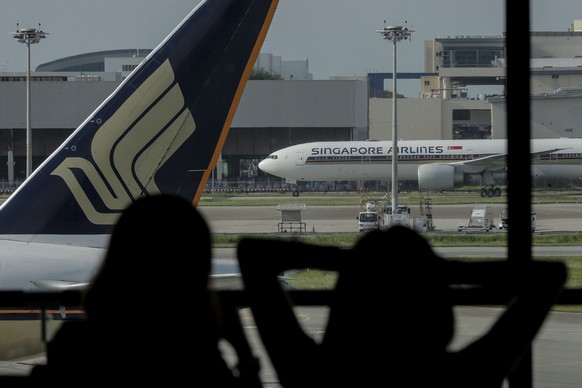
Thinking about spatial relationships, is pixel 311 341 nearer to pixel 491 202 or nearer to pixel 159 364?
pixel 159 364

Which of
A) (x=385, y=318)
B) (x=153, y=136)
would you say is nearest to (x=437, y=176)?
(x=153, y=136)

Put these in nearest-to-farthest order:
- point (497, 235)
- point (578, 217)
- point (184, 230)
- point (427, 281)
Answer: point (184, 230), point (427, 281), point (497, 235), point (578, 217)

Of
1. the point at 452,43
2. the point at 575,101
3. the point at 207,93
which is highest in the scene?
the point at 452,43

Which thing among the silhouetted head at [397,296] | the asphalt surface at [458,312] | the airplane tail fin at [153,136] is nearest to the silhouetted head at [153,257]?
the asphalt surface at [458,312]

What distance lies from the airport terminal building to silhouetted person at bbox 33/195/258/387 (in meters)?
48.8

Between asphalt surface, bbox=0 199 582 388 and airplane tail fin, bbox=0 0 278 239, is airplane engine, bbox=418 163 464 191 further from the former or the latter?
airplane tail fin, bbox=0 0 278 239

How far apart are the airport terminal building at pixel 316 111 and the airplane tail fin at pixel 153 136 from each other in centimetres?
4130

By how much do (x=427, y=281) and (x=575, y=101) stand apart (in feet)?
247

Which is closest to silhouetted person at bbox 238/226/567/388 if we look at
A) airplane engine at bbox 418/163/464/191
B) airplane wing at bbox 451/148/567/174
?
airplane engine at bbox 418/163/464/191

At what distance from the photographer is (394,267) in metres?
2.42

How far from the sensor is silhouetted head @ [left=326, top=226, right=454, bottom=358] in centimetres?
240

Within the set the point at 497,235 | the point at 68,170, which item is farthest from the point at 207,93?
the point at 497,235

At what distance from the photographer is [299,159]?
58.5 metres

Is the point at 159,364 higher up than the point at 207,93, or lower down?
lower down
